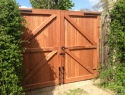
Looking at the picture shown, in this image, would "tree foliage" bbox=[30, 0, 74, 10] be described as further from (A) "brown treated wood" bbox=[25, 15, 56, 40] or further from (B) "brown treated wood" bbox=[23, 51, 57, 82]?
(B) "brown treated wood" bbox=[23, 51, 57, 82]

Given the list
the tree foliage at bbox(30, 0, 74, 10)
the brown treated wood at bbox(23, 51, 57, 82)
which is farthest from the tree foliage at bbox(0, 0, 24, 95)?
the tree foliage at bbox(30, 0, 74, 10)

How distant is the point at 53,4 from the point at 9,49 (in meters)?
8.86

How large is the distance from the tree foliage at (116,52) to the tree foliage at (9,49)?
2.72m

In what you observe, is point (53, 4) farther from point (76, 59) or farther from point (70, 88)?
point (70, 88)

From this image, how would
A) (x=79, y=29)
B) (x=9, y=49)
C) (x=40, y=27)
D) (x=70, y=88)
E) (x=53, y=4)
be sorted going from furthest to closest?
(x=53, y=4)
(x=79, y=29)
(x=70, y=88)
(x=40, y=27)
(x=9, y=49)

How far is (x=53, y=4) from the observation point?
11477mm

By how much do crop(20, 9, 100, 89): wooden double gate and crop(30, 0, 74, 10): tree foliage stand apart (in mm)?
6311

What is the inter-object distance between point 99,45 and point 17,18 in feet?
9.99

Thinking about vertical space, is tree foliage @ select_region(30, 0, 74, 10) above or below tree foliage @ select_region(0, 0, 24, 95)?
above

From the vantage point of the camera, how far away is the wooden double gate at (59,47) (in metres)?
4.40

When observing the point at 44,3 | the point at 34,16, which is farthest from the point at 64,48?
the point at 44,3

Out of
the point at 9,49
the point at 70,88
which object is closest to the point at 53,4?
the point at 70,88

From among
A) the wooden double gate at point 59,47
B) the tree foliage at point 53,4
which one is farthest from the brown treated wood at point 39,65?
the tree foliage at point 53,4

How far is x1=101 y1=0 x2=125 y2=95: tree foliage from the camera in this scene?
178 inches
